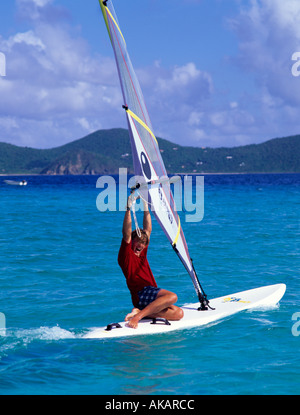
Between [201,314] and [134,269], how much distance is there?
1.65 metres

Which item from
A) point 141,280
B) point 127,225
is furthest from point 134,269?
point 127,225

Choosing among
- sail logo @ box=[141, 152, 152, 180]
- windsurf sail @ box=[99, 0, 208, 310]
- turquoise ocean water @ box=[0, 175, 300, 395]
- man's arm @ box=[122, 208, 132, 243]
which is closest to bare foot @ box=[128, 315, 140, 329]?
turquoise ocean water @ box=[0, 175, 300, 395]

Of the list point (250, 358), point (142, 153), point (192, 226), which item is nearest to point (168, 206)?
point (142, 153)

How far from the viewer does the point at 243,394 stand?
579 centimetres

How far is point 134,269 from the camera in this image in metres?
7.32

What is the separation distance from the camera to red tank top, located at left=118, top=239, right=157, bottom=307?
23.5 feet

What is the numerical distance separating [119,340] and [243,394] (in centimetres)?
206

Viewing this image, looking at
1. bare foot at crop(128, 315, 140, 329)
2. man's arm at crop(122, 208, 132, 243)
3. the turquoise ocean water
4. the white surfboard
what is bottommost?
the turquoise ocean water

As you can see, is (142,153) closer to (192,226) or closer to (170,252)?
(170,252)

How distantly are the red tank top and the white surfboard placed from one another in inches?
16.7

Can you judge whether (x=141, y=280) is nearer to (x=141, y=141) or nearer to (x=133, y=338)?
(x=133, y=338)

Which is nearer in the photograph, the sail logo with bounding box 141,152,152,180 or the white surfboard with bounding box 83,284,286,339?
the sail logo with bounding box 141,152,152,180

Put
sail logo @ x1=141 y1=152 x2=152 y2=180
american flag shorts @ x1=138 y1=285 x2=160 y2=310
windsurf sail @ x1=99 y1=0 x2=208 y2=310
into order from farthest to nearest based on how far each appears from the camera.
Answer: american flag shorts @ x1=138 y1=285 x2=160 y2=310 < sail logo @ x1=141 y1=152 x2=152 y2=180 < windsurf sail @ x1=99 y1=0 x2=208 y2=310

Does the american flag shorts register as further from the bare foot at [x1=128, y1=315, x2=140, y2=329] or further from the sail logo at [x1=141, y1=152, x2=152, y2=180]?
the sail logo at [x1=141, y1=152, x2=152, y2=180]
